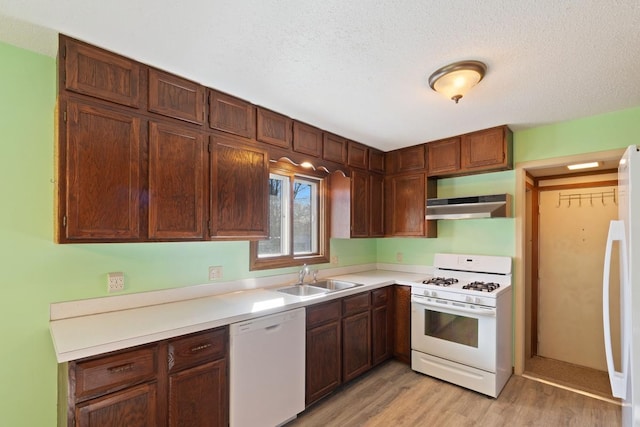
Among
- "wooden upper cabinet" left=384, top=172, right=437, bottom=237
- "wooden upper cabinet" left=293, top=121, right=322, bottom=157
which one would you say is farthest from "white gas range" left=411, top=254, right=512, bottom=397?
"wooden upper cabinet" left=293, top=121, right=322, bottom=157

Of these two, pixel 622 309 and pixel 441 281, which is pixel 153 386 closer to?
pixel 622 309

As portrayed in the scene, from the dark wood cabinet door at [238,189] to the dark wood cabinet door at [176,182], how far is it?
96 mm

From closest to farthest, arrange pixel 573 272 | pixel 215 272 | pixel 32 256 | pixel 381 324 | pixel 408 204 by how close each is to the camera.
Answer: pixel 32 256, pixel 215 272, pixel 381 324, pixel 573 272, pixel 408 204

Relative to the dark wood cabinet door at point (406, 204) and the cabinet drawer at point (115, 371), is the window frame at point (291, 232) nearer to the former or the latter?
the dark wood cabinet door at point (406, 204)

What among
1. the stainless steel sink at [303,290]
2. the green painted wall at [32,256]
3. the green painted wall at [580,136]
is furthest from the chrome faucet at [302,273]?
the green painted wall at [580,136]

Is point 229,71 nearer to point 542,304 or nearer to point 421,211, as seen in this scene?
point 421,211

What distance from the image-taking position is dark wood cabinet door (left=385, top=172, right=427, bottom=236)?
3547 millimetres

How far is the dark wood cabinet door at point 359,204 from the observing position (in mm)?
3420

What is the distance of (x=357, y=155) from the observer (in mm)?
3490

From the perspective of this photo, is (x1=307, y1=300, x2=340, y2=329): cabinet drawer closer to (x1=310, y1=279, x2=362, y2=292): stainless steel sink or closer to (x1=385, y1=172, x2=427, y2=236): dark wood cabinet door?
(x1=310, y1=279, x2=362, y2=292): stainless steel sink

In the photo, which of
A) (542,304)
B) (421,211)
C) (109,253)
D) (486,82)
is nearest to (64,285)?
(109,253)

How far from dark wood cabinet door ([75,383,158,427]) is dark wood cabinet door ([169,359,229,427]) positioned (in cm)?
10

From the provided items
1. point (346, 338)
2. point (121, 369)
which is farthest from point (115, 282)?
point (346, 338)

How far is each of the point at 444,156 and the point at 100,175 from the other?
10.2ft
